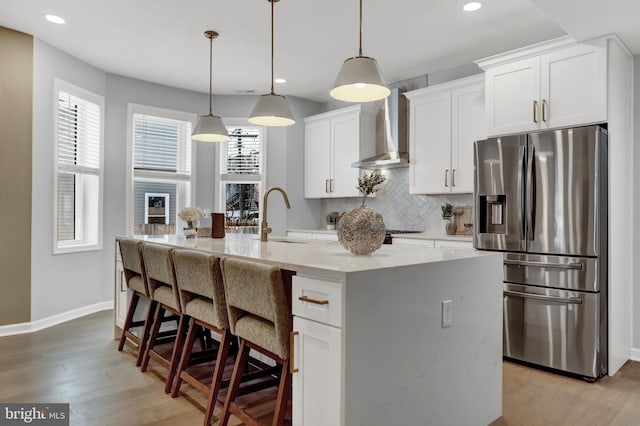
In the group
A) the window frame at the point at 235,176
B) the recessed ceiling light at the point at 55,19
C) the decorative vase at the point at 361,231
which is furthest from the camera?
the window frame at the point at 235,176

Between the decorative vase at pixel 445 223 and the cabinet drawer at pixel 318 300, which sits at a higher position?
the decorative vase at pixel 445 223

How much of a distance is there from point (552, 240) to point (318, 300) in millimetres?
2247

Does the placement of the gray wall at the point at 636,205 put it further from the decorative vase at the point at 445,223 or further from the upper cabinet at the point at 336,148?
the upper cabinet at the point at 336,148

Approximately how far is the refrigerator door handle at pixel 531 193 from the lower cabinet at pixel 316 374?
2.25 m

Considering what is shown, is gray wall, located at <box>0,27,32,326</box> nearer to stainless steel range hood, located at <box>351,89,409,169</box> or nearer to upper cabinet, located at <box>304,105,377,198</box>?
upper cabinet, located at <box>304,105,377,198</box>

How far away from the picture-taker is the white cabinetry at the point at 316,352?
162 centimetres

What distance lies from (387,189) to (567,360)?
289 cm

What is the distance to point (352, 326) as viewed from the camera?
1.61m

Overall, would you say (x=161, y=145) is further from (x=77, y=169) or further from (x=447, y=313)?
(x=447, y=313)

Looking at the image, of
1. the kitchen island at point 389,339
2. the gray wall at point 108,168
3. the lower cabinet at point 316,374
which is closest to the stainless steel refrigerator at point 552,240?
the kitchen island at point 389,339

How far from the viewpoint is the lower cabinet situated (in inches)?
63.9

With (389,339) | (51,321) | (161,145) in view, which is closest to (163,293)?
(389,339)

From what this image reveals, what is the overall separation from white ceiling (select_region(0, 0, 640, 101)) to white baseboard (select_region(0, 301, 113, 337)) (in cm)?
275

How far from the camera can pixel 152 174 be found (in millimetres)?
5516
